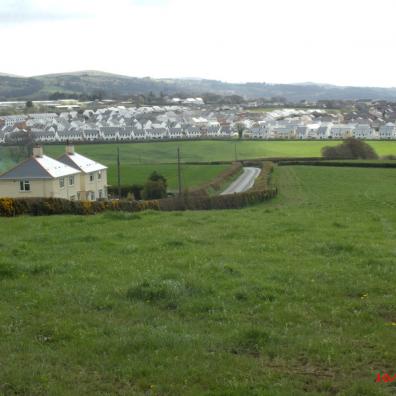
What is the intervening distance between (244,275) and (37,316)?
396cm

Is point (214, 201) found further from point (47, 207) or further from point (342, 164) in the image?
point (342, 164)

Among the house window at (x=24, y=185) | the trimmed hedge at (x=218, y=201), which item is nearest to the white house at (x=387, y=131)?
the trimmed hedge at (x=218, y=201)

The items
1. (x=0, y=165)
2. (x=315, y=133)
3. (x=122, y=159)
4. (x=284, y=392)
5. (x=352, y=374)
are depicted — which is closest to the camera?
(x=284, y=392)

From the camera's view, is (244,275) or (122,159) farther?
(122,159)

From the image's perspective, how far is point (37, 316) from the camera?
9.52 m

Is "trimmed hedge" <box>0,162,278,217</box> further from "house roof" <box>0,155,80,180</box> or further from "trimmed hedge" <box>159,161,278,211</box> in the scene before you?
"house roof" <box>0,155,80,180</box>

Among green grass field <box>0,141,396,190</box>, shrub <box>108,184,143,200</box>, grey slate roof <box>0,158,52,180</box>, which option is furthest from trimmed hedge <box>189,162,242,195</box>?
grey slate roof <box>0,158,52,180</box>

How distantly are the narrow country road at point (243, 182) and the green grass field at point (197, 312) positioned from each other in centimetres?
4091

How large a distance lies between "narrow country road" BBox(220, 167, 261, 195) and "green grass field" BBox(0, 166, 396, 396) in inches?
1611

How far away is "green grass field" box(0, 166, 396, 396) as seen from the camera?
7.28 m

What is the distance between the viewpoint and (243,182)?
216 ft

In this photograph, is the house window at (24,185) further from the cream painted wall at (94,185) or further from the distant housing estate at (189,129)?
the distant housing estate at (189,129)

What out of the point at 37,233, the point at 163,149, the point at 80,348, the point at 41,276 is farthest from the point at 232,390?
the point at 163,149

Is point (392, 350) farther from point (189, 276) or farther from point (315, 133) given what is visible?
point (315, 133)
